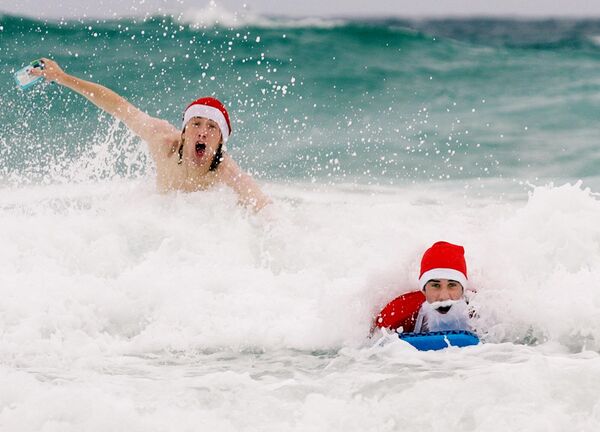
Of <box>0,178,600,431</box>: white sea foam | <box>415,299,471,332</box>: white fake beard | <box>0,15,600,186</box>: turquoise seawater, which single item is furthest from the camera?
<box>0,15,600,186</box>: turquoise seawater

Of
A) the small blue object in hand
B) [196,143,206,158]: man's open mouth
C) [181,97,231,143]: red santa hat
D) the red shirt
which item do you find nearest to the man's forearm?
the small blue object in hand

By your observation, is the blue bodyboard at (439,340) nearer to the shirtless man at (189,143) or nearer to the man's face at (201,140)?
the shirtless man at (189,143)

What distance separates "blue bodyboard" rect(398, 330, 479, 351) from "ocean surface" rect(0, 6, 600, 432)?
0.14 feet

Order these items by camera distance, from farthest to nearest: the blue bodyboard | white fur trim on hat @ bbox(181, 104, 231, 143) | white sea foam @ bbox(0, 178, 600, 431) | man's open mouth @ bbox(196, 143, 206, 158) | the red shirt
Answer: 1. man's open mouth @ bbox(196, 143, 206, 158)
2. white fur trim on hat @ bbox(181, 104, 231, 143)
3. the red shirt
4. the blue bodyboard
5. white sea foam @ bbox(0, 178, 600, 431)

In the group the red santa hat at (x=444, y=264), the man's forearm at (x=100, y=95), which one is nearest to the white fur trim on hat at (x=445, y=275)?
the red santa hat at (x=444, y=264)

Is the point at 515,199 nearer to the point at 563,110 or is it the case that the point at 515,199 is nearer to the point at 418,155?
the point at 418,155

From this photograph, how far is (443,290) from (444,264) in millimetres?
132

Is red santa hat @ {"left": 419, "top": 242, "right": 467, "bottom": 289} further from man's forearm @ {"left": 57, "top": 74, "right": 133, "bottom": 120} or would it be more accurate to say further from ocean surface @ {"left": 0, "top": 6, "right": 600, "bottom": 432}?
man's forearm @ {"left": 57, "top": 74, "right": 133, "bottom": 120}

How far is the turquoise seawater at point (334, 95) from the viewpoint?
12141 mm

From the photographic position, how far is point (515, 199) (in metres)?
9.78

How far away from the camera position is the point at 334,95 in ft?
48.8

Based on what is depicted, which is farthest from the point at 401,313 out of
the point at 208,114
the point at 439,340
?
the point at 208,114

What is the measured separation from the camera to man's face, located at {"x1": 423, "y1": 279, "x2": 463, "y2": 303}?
15.9 ft

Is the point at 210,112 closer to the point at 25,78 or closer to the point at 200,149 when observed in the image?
the point at 200,149
